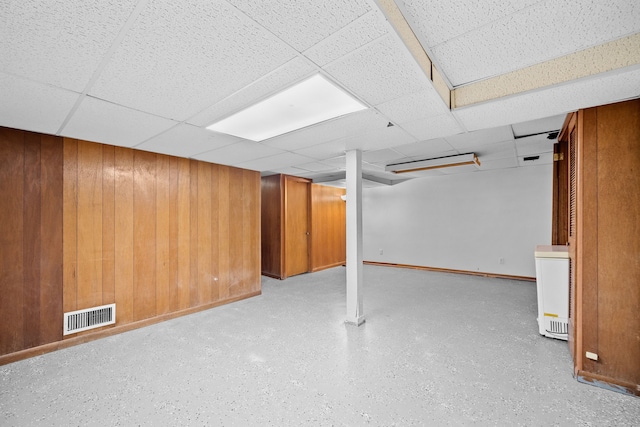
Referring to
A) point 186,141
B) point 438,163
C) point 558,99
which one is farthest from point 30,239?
point 438,163

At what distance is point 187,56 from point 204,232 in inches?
121

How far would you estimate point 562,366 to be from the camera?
7.86 feet

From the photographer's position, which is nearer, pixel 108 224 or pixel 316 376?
pixel 316 376

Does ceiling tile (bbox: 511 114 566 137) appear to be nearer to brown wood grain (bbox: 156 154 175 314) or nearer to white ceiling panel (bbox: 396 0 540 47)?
white ceiling panel (bbox: 396 0 540 47)

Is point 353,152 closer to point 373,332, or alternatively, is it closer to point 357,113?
point 357,113

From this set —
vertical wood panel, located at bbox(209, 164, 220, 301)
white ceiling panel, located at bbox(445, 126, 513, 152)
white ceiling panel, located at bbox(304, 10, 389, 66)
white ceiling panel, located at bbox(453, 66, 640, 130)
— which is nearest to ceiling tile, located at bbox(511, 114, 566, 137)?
white ceiling panel, located at bbox(445, 126, 513, 152)

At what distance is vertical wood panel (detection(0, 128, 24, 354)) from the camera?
2.57 meters

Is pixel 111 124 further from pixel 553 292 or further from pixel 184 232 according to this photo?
pixel 553 292

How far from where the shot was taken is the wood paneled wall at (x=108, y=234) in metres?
2.65

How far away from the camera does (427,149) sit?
4.04m

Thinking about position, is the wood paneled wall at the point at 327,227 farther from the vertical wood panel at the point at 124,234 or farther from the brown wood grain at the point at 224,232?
the vertical wood panel at the point at 124,234

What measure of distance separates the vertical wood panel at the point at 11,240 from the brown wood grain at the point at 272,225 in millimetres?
3982

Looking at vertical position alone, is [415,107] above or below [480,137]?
below

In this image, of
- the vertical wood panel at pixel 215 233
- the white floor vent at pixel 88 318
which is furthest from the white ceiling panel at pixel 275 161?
the white floor vent at pixel 88 318
